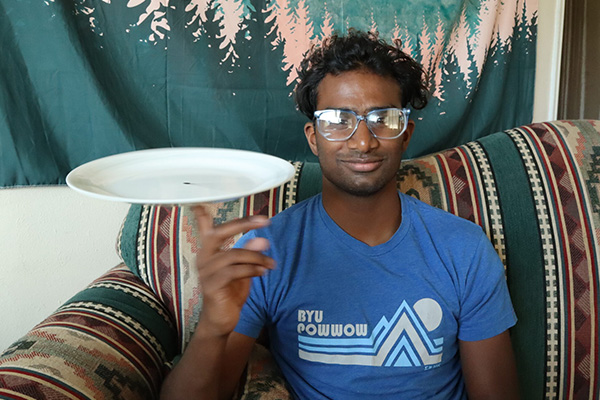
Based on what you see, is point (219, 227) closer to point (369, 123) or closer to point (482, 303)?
Result: point (369, 123)

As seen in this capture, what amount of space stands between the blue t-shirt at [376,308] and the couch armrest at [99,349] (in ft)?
0.86

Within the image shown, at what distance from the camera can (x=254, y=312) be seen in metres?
1.06

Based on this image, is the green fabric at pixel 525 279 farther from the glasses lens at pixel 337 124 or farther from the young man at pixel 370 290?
the glasses lens at pixel 337 124

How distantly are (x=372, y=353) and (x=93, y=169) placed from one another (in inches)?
25.7

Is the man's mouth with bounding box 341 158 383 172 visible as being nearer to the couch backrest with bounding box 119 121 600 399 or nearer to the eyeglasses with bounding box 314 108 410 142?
the eyeglasses with bounding box 314 108 410 142

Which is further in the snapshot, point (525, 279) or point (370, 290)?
point (525, 279)

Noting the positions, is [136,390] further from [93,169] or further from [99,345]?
[93,169]

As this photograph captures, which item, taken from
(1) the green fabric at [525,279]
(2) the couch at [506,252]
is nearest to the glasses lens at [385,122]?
(2) the couch at [506,252]

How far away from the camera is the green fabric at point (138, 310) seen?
122 centimetres

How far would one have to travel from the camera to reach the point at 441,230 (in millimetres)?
1143

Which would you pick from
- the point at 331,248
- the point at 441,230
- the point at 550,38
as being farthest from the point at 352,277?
the point at 550,38

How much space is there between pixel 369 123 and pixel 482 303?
17.8 inches

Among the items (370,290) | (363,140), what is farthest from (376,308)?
(363,140)

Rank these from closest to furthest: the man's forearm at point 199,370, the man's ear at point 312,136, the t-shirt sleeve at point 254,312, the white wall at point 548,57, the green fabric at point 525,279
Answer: the man's forearm at point 199,370
the t-shirt sleeve at point 254,312
the man's ear at point 312,136
the green fabric at point 525,279
the white wall at point 548,57
